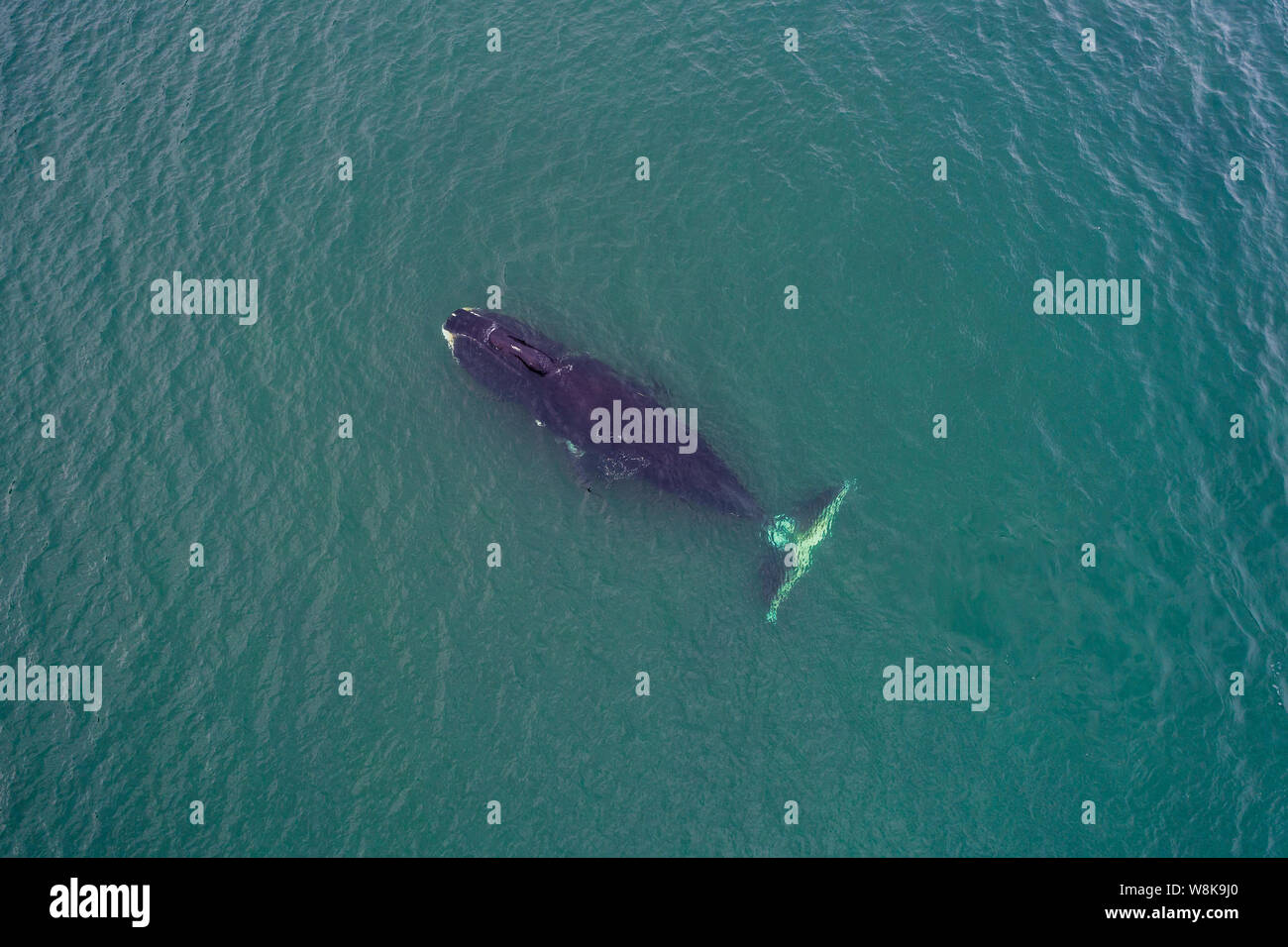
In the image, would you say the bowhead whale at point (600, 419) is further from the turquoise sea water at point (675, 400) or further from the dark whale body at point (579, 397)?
the turquoise sea water at point (675, 400)

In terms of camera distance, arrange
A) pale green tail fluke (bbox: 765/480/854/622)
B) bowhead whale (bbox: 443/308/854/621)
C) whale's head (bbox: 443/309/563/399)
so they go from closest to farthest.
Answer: pale green tail fluke (bbox: 765/480/854/622) → bowhead whale (bbox: 443/308/854/621) → whale's head (bbox: 443/309/563/399)

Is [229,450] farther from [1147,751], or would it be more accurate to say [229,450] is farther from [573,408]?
[1147,751]

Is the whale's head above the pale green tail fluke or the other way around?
above

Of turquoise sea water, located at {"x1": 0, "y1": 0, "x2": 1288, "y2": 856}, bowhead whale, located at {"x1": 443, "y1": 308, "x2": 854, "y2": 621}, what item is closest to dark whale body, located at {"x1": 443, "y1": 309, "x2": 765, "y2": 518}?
bowhead whale, located at {"x1": 443, "y1": 308, "x2": 854, "y2": 621}

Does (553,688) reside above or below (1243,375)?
below

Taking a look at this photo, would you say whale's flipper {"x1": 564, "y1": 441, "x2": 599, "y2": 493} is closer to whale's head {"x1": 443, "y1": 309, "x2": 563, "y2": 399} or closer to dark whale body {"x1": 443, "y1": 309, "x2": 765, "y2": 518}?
→ dark whale body {"x1": 443, "y1": 309, "x2": 765, "y2": 518}

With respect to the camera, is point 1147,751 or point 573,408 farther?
point 573,408
